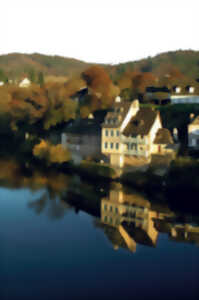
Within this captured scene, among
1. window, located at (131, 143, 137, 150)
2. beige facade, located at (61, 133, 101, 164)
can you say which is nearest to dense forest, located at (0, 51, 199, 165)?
beige facade, located at (61, 133, 101, 164)

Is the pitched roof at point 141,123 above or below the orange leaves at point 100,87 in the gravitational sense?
below

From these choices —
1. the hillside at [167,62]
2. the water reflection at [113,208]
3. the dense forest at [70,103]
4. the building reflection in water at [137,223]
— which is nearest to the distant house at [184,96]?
the dense forest at [70,103]

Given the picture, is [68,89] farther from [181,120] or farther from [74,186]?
[74,186]

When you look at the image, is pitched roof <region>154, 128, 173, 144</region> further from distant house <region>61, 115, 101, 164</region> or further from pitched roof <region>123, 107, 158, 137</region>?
distant house <region>61, 115, 101, 164</region>

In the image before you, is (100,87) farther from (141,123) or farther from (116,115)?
(141,123)

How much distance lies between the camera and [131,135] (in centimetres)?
5403

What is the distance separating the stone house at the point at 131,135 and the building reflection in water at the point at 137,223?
10409 mm

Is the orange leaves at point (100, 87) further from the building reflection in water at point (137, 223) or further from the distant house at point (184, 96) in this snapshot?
the building reflection in water at point (137, 223)

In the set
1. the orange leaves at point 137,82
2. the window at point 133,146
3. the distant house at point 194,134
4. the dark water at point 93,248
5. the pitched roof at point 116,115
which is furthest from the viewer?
the orange leaves at point 137,82

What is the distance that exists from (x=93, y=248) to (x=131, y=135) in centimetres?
2541

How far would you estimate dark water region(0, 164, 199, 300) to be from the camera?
25891 millimetres

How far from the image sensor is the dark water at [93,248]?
2589 cm

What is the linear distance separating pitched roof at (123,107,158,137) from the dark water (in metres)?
10.8

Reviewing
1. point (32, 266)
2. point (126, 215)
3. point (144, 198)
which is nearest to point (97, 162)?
point (144, 198)
